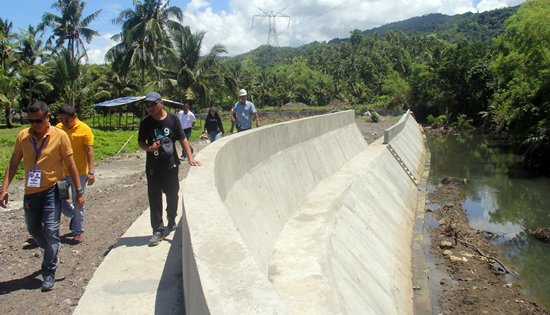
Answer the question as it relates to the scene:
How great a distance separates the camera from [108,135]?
2430 cm

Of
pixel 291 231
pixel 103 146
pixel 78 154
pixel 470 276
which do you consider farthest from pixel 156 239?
pixel 103 146

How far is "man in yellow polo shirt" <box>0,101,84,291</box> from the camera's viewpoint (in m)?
4.82

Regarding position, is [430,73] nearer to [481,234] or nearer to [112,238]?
[481,234]

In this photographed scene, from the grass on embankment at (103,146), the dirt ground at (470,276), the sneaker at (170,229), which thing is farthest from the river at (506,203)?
the grass on embankment at (103,146)

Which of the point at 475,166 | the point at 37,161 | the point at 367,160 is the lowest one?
the point at 475,166

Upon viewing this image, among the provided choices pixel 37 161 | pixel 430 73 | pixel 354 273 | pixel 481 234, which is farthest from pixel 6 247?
pixel 430 73

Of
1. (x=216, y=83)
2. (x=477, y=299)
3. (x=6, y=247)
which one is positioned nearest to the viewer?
(x=6, y=247)

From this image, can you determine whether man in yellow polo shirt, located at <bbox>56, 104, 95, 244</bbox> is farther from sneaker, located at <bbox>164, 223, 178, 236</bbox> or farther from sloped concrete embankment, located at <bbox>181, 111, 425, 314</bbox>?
sloped concrete embankment, located at <bbox>181, 111, 425, 314</bbox>

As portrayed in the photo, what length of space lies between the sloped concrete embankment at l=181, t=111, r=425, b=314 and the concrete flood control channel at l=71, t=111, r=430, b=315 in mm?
13

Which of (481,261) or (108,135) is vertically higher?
(108,135)

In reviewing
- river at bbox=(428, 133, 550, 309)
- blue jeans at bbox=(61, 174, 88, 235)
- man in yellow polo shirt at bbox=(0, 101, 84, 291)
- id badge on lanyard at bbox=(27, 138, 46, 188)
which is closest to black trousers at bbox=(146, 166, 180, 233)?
man in yellow polo shirt at bbox=(0, 101, 84, 291)

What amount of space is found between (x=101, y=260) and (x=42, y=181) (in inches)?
53.3

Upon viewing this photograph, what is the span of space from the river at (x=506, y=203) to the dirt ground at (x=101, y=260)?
0.77 m

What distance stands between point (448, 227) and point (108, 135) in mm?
17757
